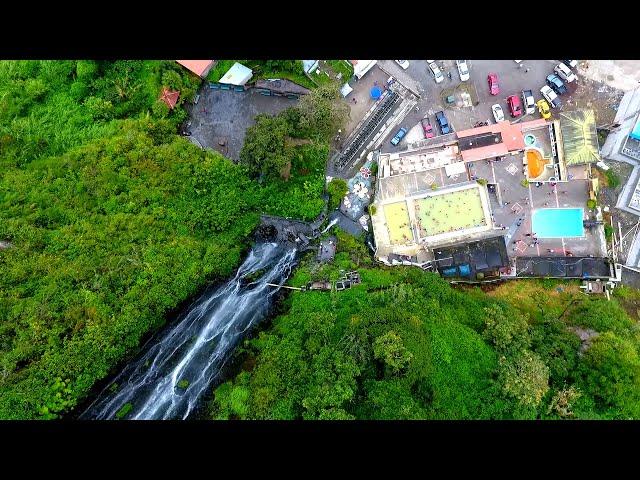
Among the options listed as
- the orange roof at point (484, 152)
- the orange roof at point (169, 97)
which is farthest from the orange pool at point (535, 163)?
the orange roof at point (169, 97)

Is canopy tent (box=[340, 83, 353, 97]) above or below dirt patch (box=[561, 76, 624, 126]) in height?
above

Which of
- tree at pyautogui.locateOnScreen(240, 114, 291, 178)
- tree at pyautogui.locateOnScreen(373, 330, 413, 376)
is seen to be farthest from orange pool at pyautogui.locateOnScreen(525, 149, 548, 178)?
tree at pyautogui.locateOnScreen(240, 114, 291, 178)

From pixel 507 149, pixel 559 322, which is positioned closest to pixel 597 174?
pixel 507 149

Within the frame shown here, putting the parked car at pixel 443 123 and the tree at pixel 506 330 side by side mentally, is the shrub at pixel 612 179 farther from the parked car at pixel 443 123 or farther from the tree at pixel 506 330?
the tree at pixel 506 330

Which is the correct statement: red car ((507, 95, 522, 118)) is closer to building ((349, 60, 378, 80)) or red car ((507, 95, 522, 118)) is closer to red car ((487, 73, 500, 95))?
red car ((487, 73, 500, 95))

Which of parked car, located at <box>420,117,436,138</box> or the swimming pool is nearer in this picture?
the swimming pool

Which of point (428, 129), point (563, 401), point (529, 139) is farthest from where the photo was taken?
point (428, 129)

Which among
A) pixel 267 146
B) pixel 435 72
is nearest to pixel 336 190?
pixel 267 146

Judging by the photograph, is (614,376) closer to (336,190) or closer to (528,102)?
(528,102)
